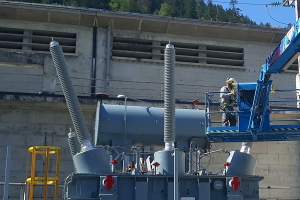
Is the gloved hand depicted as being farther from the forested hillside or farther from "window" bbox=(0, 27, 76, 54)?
the forested hillside

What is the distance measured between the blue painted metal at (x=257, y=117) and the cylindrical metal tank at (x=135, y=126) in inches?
30.3

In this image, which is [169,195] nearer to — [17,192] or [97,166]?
[97,166]

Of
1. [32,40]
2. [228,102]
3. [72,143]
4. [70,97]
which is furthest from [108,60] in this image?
[70,97]

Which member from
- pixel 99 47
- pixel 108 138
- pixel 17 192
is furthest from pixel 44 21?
pixel 108 138

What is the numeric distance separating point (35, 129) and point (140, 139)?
607 centimetres

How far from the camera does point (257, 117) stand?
1181 centimetres

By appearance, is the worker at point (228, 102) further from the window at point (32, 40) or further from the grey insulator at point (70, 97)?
the window at point (32, 40)

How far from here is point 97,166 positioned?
9.52 metres

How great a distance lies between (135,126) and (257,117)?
3105 mm

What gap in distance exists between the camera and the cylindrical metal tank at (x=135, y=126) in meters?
11.5

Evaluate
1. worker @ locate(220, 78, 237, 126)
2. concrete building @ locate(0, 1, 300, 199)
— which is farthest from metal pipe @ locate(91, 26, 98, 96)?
worker @ locate(220, 78, 237, 126)

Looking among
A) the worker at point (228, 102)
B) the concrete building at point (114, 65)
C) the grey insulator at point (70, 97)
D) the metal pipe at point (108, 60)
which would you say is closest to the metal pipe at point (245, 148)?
the worker at point (228, 102)

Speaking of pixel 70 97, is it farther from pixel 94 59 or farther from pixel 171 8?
pixel 171 8

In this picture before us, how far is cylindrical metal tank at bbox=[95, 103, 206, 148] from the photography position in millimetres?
11453
